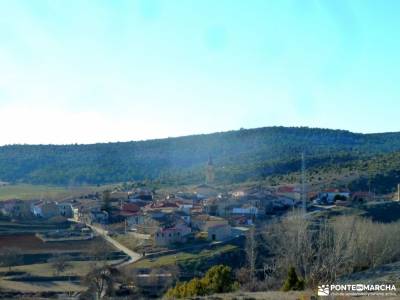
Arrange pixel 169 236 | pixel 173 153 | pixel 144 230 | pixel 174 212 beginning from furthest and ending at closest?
pixel 173 153
pixel 174 212
pixel 144 230
pixel 169 236

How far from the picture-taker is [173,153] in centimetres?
11512

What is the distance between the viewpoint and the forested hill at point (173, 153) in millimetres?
100125

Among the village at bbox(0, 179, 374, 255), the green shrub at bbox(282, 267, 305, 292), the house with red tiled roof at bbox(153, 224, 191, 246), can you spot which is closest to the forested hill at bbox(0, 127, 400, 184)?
the village at bbox(0, 179, 374, 255)

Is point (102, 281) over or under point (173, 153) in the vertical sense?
under

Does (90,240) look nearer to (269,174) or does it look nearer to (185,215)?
(185,215)

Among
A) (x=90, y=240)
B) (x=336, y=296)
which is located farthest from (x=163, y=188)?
(x=336, y=296)

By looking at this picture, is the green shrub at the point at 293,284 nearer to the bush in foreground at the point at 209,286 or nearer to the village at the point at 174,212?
the bush in foreground at the point at 209,286

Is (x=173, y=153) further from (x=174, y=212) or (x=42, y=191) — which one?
(x=174, y=212)

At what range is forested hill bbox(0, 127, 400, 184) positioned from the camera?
100 meters

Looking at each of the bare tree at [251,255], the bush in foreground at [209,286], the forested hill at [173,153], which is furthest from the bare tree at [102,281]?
the forested hill at [173,153]

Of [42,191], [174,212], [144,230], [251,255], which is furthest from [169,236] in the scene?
[42,191]

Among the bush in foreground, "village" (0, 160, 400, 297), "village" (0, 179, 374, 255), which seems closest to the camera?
the bush in foreground

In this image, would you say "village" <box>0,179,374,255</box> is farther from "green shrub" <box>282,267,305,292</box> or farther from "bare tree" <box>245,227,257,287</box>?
"green shrub" <box>282,267,305,292</box>

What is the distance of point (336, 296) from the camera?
15.0 metres
